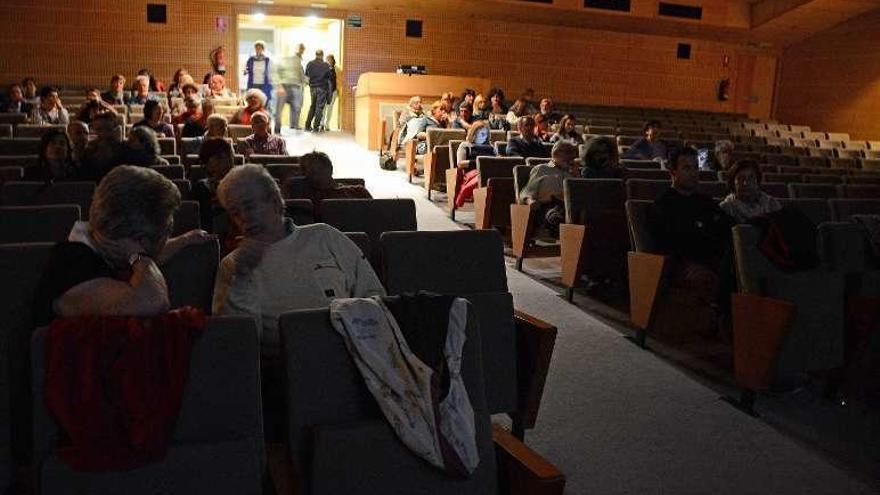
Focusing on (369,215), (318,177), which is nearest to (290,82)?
(318,177)

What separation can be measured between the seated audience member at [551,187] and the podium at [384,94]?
5086 millimetres

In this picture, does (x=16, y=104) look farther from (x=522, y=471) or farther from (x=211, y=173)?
(x=522, y=471)

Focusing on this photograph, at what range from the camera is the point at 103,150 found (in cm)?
420

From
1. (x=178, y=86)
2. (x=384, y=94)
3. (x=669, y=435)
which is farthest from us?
(x=384, y=94)

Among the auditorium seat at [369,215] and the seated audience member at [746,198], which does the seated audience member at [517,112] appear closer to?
the seated audience member at [746,198]

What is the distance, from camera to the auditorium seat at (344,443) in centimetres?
154

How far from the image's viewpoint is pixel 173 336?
1448 millimetres

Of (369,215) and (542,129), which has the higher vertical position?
(542,129)

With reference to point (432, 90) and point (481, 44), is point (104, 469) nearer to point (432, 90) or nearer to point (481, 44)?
point (432, 90)

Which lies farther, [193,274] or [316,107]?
[316,107]

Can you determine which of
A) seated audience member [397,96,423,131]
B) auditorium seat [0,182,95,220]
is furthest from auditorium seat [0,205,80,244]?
seated audience member [397,96,423,131]

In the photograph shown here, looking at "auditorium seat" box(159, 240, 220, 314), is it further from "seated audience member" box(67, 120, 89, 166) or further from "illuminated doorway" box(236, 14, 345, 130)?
"illuminated doorway" box(236, 14, 345, 130)

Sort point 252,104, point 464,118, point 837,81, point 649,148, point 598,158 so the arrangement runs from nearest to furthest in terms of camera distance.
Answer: point 598,158 < point 252,104 < point 649,148 < point 464,118 < point 837,81

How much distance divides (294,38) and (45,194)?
37.1 feet
